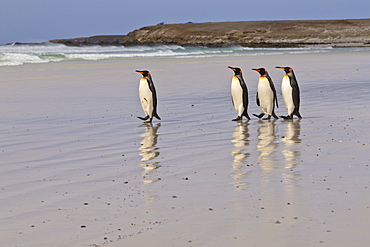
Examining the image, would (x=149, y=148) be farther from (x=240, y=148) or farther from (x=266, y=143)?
(x=266, y=143)

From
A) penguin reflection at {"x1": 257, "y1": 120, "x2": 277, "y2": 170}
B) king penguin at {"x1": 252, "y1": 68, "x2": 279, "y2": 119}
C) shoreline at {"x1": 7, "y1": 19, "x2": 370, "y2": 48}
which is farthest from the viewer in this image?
shoreline at {"x1": 7, "y1": 19, "x2": 370, "y2": 48}

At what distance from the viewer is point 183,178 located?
15.0ft

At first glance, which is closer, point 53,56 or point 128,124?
point 128,124

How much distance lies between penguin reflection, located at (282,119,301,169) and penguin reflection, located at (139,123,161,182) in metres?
1.06

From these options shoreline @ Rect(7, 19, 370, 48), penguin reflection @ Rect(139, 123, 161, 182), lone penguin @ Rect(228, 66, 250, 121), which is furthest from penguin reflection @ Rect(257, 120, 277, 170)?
shoreline @ Rect(7, 19, 370, 48)

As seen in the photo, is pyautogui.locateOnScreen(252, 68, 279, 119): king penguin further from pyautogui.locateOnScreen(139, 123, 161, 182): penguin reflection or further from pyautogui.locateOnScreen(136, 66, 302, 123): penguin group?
pyautogui.locateOnScreen(139, 123, 161, 182): penguin reflection

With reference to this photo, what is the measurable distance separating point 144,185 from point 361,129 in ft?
10.8

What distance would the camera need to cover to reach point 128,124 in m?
7.89

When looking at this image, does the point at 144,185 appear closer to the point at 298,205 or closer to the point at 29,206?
the point at 29,206

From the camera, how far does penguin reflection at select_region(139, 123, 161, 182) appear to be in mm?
5043

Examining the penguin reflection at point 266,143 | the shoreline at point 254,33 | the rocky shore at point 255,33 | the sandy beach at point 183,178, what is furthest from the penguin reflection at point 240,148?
the rocky shore at point 255,33

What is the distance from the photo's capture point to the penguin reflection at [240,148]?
4.73 metres

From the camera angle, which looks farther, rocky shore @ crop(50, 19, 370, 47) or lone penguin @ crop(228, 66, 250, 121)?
rocky shore @ crop(50, 19, 370, 47)

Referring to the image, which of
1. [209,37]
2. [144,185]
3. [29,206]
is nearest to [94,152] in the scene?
[144,185]
